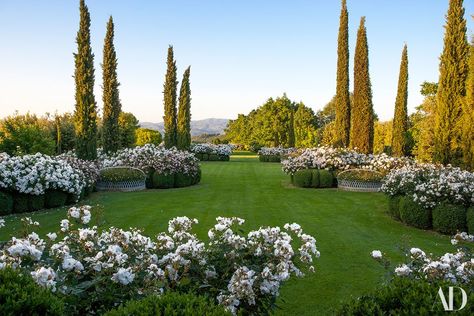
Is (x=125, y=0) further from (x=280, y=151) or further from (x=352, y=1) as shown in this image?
(x=280, y=151)

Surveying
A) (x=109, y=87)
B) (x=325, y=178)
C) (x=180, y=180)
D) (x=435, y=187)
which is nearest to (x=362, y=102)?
(x=325, y=178)

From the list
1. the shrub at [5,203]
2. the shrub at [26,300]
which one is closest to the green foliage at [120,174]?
the shrub at [5,203]

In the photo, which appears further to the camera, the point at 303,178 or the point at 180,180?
the point at 180,180

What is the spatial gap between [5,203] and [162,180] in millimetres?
6583

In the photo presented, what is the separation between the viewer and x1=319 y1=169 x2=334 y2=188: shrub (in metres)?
15.9

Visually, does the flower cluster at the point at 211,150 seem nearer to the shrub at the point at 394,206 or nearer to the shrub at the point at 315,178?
the shrub at the point at 315,178

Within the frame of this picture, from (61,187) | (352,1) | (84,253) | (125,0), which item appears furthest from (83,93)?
(352,1)

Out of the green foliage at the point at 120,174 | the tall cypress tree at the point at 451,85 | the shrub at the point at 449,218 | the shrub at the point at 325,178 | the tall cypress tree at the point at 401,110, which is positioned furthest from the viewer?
the tall cypress tree at the point at 401,110

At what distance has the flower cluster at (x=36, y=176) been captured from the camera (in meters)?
9.80

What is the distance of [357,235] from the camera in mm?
8023

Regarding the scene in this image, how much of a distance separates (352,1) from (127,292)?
2205 centimetres

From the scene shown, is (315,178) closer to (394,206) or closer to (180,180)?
(180,180)

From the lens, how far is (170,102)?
25.5m

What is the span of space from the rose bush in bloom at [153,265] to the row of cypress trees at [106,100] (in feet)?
41.3
